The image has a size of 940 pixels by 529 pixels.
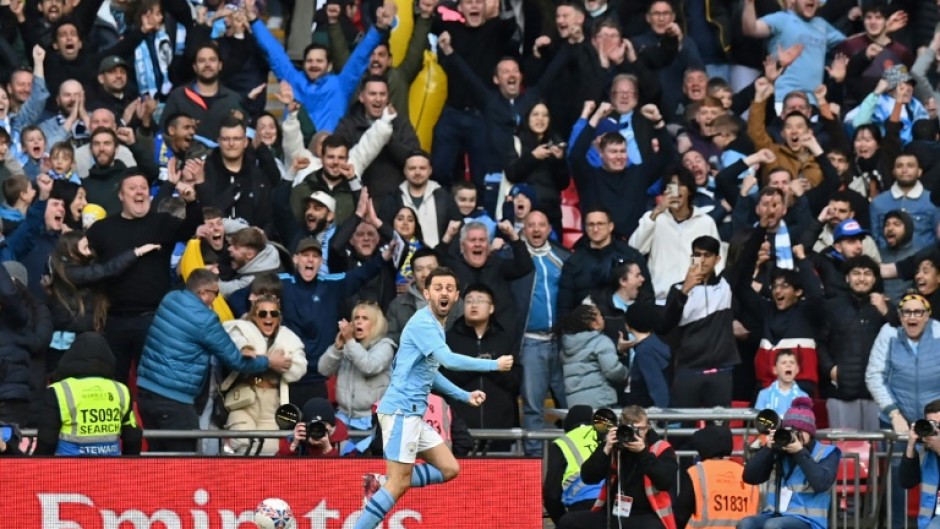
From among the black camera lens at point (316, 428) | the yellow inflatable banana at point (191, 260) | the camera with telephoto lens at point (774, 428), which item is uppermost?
the yellow inflatable banana at point (191, 260)

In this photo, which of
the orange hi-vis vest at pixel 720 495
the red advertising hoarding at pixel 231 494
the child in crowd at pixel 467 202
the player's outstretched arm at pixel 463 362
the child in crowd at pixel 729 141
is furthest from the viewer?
the child in crowd at pixel 729 141

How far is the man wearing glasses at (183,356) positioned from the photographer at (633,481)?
10.4ft

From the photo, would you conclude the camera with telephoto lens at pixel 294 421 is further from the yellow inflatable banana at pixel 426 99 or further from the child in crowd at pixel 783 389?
the yellow inflatable banana at pixel 426 99

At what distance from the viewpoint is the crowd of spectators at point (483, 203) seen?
1770cm

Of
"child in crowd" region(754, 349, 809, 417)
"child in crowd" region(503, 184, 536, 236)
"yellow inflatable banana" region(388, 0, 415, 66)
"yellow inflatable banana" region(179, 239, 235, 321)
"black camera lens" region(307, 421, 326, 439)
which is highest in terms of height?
"yellow inflatable banana" region(388, 0, 415, 66)

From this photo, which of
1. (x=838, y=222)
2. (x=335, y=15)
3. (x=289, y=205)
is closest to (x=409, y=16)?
(x=335, y=15)

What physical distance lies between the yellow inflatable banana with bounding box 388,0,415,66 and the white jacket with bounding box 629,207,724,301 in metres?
3.44

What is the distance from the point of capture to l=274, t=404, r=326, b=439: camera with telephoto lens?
15430 mm

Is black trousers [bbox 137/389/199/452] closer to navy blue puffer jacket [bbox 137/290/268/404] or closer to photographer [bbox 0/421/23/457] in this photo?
navy blue puffer jacket [bbox 137/290/268/404]

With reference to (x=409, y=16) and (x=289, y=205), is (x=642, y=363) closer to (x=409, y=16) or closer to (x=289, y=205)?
(x=289, y=205)

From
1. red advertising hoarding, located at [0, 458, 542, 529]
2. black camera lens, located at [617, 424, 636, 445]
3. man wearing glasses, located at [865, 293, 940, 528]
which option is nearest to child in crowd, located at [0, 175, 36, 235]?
red advertising hoarding, located at [0, 458, 542, 529]

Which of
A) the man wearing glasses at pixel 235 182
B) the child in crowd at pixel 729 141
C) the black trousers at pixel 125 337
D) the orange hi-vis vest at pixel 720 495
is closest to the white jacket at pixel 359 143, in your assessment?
the man wearing glasses at pixel 235 182

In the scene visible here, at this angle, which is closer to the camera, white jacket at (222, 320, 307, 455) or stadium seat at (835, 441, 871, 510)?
stadium seat at (835, 441, 871, 510)

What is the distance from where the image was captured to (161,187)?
756 inches
